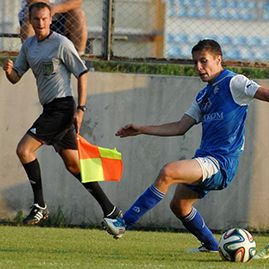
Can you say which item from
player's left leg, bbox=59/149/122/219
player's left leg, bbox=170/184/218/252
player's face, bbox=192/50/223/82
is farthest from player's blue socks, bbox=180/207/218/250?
player's left leg, bbox=59/149/122/219

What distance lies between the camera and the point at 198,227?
9719 millimetres

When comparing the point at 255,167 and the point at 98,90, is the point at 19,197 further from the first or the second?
the point at 255,167

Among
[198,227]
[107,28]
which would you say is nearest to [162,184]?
[198,227]

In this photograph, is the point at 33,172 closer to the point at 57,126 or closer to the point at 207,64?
the point at 57,126

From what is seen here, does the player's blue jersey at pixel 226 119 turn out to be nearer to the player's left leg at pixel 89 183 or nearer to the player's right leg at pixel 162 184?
the player's right leg at pixel 162 184

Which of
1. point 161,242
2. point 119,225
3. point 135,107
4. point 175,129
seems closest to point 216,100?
point 175,129

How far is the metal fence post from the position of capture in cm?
1402

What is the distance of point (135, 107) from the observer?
44.1ft

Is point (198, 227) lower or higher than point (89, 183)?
higher

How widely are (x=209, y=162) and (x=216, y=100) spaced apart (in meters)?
0.58

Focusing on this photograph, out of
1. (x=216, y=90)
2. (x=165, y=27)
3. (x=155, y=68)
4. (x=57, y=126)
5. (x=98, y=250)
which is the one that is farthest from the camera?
(x=155, y=68)

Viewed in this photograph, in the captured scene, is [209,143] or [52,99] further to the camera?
[52,99]

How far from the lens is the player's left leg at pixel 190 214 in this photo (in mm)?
9531

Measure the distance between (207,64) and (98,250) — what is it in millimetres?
1982
